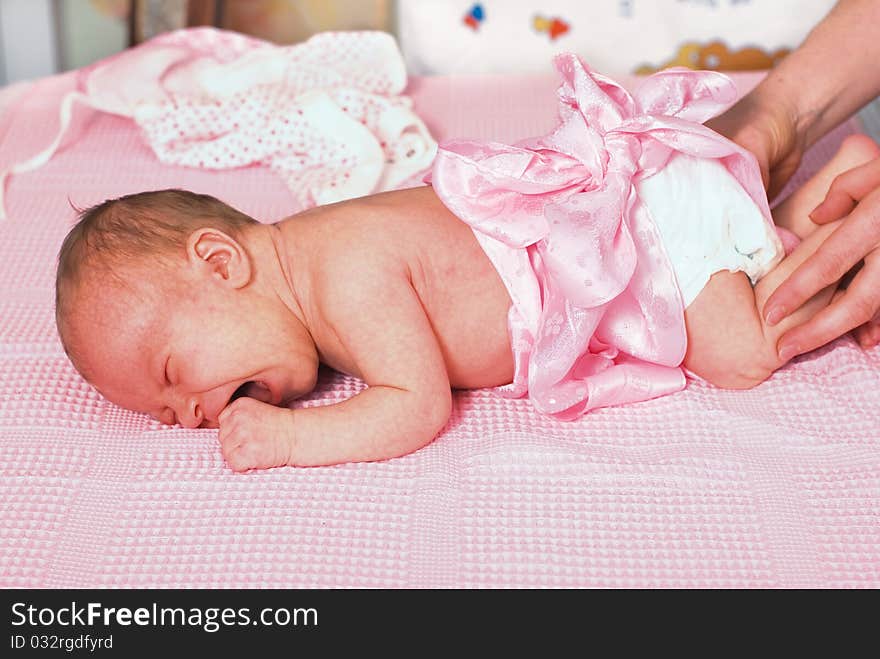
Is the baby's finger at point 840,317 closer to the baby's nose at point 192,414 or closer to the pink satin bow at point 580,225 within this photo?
the pink satin bow at point 580,225

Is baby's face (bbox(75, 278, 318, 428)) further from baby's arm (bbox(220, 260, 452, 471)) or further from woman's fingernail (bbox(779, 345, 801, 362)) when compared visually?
woman's fingernail (bbox(779, 345, 801, 362))

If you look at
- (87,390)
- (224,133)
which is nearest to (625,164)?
(87,390)

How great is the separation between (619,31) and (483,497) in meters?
1.31

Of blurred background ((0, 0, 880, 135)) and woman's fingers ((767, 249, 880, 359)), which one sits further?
blurred background ((0, 0, 880, 135))

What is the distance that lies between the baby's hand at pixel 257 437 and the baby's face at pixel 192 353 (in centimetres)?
5

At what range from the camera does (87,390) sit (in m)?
1.36

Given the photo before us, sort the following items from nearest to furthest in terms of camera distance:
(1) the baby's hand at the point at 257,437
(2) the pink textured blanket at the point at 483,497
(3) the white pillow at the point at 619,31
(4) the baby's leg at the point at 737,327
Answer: (2) the pink textured blanket at the point at 483,497
(1) the baby's hand at the point at 257,437
(4) the baby's leg at the point at 737,327
(3) the white pillow at the point at 619,31

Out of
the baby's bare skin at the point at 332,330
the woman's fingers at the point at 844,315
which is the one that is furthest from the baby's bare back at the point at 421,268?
the woman's fingers at the point at 844,315

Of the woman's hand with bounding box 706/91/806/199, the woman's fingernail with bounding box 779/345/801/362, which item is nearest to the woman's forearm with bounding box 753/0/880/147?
the woman's hand with bounding box 706/91/806/199

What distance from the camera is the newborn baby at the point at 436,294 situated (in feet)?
4.05

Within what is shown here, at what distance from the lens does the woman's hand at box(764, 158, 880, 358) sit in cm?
126
